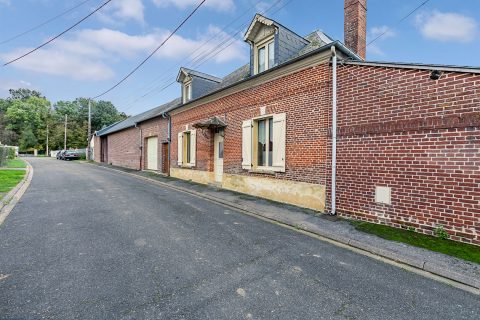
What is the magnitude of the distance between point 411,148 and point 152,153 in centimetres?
1577

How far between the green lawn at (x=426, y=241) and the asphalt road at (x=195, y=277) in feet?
3.80

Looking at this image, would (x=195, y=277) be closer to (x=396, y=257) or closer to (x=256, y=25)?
(x=396, y=257)

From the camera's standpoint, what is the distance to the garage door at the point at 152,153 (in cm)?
1723

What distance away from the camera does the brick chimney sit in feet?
27.9

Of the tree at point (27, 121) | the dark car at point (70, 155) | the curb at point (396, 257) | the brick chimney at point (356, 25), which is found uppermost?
the tree at point (27, 121)

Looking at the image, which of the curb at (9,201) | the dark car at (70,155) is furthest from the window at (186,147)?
the dark car at (70,155)

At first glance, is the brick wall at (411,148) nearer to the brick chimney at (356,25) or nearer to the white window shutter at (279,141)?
the white window shutter at (279,141)

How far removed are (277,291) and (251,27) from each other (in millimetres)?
9270

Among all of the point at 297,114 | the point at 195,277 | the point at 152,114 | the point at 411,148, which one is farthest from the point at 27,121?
the point at 411,148

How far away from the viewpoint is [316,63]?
725 centimetres

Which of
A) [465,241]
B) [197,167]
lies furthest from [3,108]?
[465,241]

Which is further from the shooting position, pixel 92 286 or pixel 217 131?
pixel 217 131

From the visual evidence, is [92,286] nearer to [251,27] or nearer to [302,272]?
[302,272]

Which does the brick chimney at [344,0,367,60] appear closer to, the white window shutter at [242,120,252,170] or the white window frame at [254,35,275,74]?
the white window frame at [254,35,275,74]
